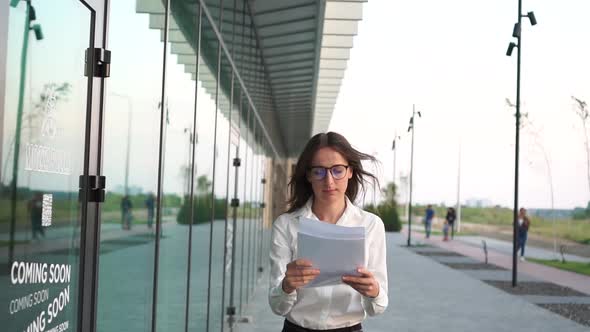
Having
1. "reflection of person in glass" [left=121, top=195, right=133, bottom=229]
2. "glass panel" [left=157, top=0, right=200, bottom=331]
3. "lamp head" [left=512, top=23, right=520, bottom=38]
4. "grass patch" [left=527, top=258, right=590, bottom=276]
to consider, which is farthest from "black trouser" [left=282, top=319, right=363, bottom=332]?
"grass patch" [left=527, top=258, right=590, bottom=276]

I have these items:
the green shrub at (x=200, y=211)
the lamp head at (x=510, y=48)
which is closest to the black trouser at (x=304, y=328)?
the green shrub at (x=200, y=211)

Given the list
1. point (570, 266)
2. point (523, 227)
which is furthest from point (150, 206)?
point (570, 266)

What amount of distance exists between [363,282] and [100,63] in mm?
A: 1364

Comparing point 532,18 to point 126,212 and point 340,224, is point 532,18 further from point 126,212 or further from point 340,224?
point 126,212

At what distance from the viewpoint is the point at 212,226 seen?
680cm

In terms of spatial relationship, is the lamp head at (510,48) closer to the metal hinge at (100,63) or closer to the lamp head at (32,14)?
the metal hinge at (100,63)

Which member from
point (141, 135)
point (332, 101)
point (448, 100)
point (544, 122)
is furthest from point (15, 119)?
point (448, 100)

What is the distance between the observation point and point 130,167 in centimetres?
332

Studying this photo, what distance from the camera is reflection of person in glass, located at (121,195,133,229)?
3.24 metres

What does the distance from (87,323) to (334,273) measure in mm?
1035

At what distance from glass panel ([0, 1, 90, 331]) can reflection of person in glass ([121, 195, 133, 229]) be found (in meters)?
0.40

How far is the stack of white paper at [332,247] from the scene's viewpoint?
8.96 ft

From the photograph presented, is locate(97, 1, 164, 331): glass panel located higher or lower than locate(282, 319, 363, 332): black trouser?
higher

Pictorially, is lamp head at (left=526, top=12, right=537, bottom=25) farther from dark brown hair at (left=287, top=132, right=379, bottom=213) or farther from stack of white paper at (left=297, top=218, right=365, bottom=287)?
stack of white paper at (left=297, top=218, right=365, bottom=287)
